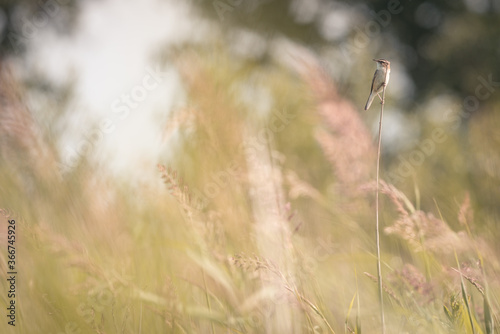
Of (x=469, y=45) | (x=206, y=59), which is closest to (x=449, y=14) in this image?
(x=469, y=45)

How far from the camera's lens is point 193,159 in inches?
36.2

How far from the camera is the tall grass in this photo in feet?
1.42

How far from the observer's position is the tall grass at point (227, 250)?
0.43 metres

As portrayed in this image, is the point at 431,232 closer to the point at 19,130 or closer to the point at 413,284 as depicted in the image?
the point at 413,284

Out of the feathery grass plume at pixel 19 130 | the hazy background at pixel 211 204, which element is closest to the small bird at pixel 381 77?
the hazy background at pixel 211 204

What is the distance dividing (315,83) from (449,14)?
3.91 m

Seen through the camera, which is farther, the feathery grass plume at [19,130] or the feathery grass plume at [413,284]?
the feathery grass plume at [19,130]

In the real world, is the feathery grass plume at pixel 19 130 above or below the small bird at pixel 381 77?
below

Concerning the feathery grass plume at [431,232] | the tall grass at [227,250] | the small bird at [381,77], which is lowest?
the tall grass at [227,250]

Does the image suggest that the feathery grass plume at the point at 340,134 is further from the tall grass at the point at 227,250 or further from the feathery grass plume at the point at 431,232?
the feathery grass plume at the point at 431,232

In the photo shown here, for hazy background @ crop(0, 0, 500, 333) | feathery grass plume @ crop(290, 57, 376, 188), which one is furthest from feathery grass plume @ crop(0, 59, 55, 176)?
feathery grass plume @ crop(290, 57, 376, 188)

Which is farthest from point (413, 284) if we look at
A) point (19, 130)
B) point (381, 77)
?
point (19, 130)

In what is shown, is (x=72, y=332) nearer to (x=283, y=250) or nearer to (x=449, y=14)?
(x=283, y=250)

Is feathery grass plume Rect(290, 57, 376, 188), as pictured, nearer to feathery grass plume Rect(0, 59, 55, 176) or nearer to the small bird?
the small bird
